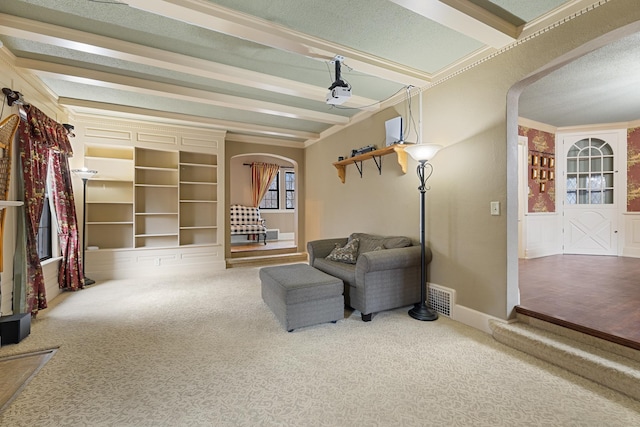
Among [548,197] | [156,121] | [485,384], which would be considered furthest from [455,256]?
[156,121]

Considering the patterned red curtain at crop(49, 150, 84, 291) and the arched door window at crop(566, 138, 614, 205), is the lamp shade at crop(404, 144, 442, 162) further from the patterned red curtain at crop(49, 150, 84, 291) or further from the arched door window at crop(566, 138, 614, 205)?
the arched door window at crop(566, 138, 614, 205)

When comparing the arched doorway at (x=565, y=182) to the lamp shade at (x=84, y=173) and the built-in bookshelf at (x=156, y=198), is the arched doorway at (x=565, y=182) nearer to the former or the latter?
the built-in bookshelf at (x=156, y=198)

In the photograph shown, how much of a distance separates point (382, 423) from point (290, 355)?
923 millimetres

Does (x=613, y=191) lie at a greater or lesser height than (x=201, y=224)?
greater

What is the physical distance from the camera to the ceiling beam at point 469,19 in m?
1.90

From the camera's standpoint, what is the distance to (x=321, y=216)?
18.9 ft

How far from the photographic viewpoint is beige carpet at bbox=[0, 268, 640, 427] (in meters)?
1.61

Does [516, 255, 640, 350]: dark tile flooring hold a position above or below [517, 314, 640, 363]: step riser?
above

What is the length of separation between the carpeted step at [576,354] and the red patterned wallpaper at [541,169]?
375 centimetres

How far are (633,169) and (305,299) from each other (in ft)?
20.8

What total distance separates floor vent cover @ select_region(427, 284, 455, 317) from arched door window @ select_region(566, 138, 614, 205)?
14.5 ft

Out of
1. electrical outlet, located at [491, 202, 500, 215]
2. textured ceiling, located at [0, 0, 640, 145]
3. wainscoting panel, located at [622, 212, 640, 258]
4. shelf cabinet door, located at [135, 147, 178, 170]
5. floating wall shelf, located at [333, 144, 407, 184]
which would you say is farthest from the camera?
shelf cabinet door, located at [135, 147, 178, 170]

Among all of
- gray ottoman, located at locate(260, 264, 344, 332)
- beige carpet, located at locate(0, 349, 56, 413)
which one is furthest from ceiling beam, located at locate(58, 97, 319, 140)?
beige carpet, located at locate(0, 349, 56, 413)

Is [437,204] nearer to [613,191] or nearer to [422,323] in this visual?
[422,323]
